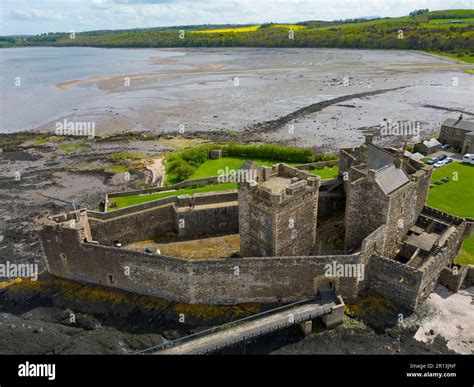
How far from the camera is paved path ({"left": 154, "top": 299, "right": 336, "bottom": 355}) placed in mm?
19922

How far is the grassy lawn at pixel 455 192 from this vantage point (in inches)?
1197

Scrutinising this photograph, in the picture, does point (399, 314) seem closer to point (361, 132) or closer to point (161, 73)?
point (361, 132)

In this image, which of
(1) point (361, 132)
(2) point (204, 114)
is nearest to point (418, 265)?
(1) point (361, 132)

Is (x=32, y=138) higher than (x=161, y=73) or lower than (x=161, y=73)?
lower

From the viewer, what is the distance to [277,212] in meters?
21.6

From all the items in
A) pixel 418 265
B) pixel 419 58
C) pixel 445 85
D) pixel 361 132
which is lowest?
pixel 418 265

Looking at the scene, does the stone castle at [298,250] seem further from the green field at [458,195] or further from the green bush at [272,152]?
the green bush at [272,152]

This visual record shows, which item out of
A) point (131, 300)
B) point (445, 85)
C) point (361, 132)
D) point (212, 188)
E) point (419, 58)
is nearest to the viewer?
point (131, 300)

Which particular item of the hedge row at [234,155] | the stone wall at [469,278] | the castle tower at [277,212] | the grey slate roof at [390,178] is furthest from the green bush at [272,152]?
the stone wall at [469,278]

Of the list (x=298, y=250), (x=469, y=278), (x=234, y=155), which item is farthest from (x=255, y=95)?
(x=469, y=278)

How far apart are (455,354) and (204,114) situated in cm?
5500

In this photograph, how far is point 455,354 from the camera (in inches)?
765

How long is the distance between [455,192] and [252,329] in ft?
73.3
